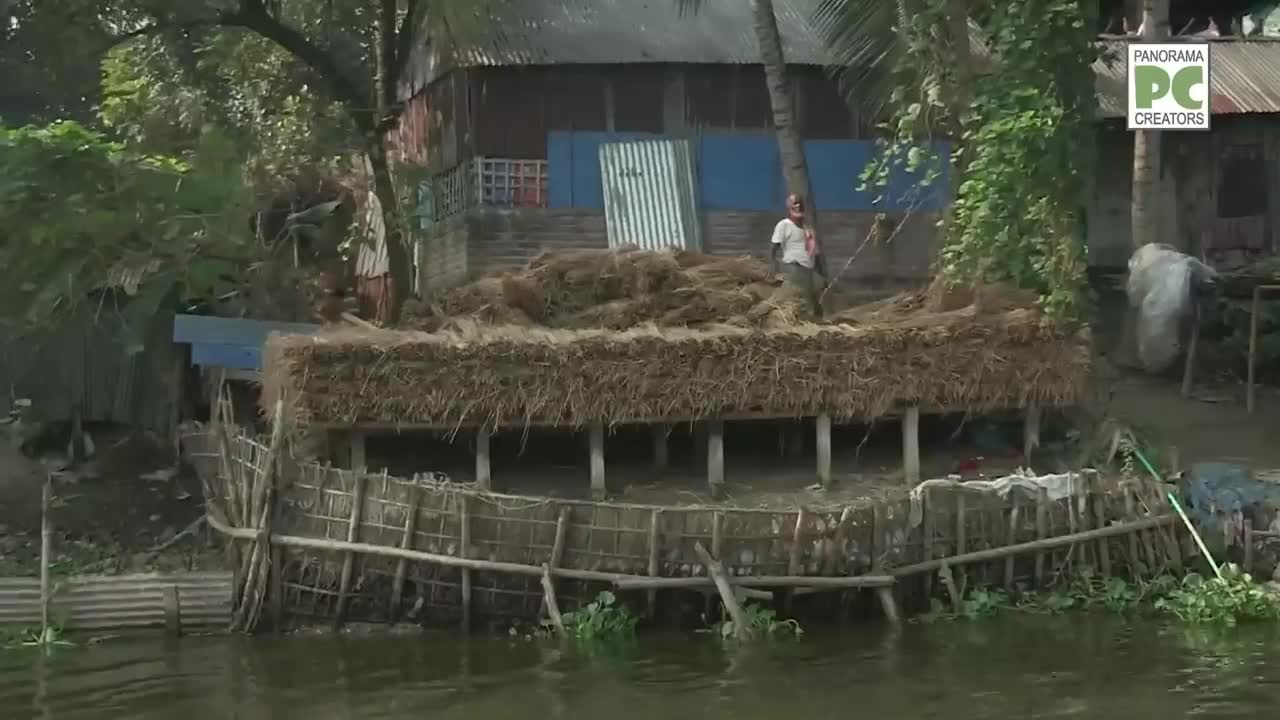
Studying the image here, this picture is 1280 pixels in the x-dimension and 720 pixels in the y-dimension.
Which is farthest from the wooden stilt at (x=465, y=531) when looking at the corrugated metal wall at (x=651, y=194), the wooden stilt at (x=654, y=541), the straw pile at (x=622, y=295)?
the corrugated metal wall at (x=651, y=194)

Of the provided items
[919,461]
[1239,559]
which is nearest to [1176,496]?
[1239,559]

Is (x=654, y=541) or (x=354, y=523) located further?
(x=354, y=523)

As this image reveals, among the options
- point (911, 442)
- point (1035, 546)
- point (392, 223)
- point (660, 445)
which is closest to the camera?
point (1035, 546)

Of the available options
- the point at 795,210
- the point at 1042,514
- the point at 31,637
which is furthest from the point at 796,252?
the point at 31,637

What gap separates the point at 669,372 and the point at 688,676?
351cm

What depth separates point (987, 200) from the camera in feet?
47.4

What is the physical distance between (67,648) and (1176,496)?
10.2 m

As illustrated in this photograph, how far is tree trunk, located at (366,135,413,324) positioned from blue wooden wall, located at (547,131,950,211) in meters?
2.10

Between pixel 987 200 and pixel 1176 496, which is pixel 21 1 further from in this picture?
pixel 1176 496

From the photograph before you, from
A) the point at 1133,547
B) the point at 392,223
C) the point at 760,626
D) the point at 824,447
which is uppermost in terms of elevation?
the point at 392,223

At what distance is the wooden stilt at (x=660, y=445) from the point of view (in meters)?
14.0

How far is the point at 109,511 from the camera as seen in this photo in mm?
15703

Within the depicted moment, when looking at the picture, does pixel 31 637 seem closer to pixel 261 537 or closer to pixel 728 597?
pixel 261 537

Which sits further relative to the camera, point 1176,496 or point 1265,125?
point 1265,125
